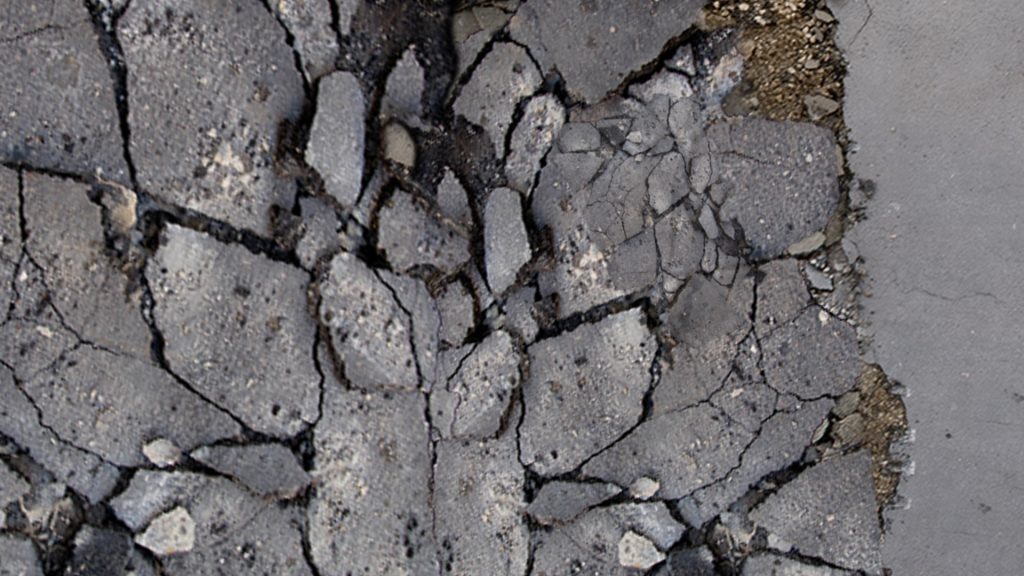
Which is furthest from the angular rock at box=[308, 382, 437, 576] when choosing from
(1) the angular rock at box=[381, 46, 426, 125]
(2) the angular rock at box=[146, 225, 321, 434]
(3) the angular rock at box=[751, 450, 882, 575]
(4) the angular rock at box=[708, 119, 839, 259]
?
(4) the angular rock at box=[708, 119, 839, 259]

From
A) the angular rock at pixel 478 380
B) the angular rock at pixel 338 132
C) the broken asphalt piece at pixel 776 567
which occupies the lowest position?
the broken asphalt piece at pixel 776 567

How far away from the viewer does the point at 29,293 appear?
87.4 inches

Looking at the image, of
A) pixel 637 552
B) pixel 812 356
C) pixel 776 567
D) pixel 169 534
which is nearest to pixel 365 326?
pixel 169 534

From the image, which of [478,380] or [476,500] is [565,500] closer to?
[476,500]

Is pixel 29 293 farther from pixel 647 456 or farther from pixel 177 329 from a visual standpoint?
pixel 647 456

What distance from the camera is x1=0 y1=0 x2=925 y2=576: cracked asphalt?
2232 mm

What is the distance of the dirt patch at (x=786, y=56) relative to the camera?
7.68 ft

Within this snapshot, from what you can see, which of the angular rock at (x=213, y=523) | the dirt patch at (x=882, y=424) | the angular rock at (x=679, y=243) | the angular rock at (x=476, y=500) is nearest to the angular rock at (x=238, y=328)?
the angular rock at (x=213, y=523)

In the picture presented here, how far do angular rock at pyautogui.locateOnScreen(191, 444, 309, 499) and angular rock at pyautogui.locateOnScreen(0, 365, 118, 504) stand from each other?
0.97 ft

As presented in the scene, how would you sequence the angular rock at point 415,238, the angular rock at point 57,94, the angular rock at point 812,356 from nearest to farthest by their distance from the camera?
the angular rock at point 57,94 → the angular rock at point 415,238 → the angular rock at point 812,356

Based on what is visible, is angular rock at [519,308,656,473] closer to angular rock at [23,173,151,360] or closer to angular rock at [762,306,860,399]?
angular rock at [762,306,860,399]

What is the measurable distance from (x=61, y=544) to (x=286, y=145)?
1.39 meters

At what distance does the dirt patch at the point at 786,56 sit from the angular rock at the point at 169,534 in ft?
7.12

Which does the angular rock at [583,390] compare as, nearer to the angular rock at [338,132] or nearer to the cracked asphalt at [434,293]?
the cracked asphalt at [434,293]
